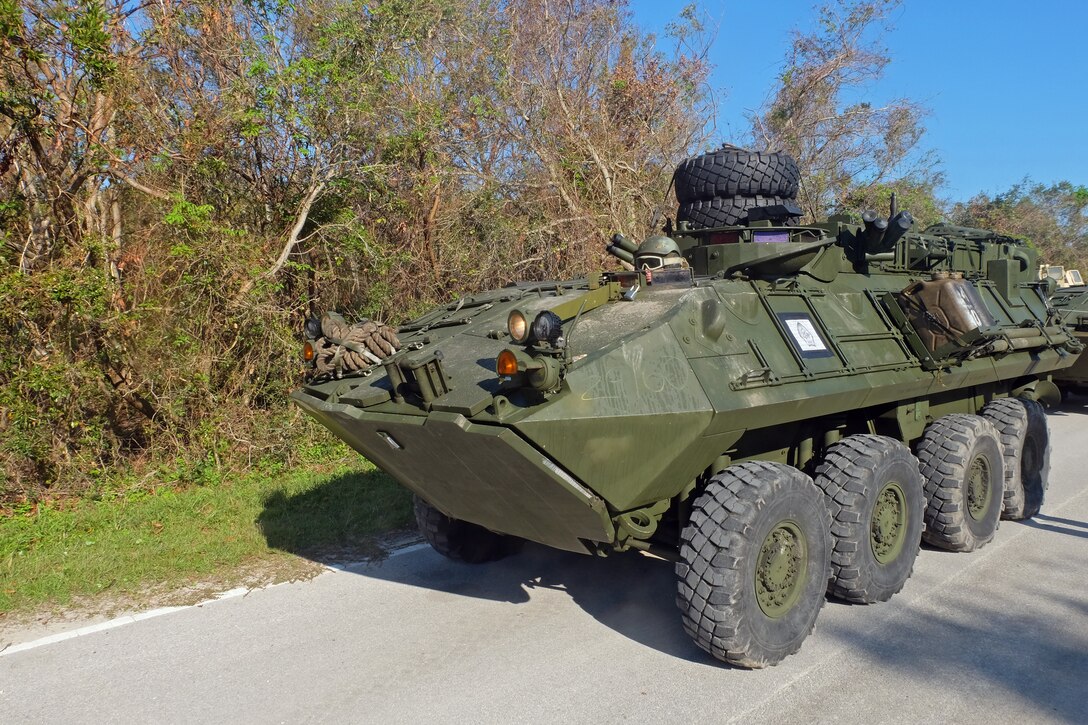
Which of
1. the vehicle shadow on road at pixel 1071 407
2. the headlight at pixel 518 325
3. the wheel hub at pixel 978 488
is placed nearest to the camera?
the headlight at pixel 518 325

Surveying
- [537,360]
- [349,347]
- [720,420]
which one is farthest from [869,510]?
[349,347]

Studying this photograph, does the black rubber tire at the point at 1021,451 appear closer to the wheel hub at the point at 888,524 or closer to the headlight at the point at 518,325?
the wheel hub at the point at 888,524

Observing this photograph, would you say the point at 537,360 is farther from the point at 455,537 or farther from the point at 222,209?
the point at 222,209

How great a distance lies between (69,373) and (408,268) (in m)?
4.48

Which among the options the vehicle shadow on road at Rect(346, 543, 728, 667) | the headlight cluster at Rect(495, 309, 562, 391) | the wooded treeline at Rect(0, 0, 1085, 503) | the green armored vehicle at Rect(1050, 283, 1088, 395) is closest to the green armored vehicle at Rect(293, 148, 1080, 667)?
the headlight cluster at Rect(495, 309, 562, 391)

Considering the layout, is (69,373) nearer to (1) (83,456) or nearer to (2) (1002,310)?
(1) (83,456)

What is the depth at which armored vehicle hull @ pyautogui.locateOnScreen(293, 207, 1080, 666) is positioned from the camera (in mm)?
3512

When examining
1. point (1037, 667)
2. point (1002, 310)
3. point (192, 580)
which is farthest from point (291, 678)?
point (1002, 310)

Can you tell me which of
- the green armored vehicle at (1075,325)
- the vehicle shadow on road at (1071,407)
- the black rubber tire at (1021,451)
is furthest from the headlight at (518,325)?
the vehicle shadow on road at (1071,407)

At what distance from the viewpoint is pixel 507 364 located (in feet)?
10.8

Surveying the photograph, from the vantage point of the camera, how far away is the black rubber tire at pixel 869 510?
4.41 meters

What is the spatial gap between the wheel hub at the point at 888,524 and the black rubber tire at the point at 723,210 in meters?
2.13

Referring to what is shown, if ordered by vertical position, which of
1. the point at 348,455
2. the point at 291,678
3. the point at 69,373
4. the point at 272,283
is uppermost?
the point at 272,283

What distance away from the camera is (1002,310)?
671cm
